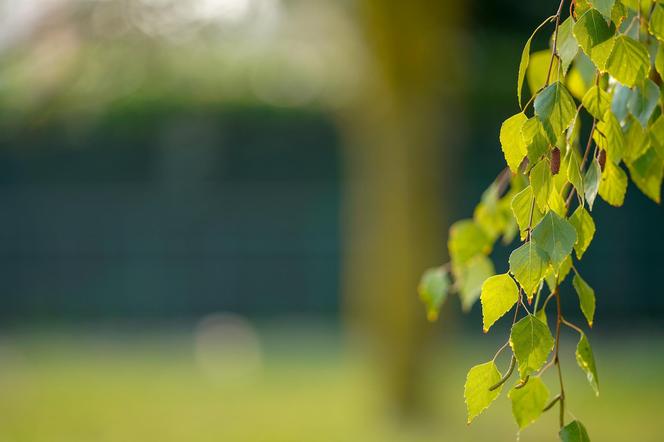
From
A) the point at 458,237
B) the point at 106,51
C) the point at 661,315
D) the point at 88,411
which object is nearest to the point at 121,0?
the point at 106,51

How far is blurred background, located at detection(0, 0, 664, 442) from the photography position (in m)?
4.88

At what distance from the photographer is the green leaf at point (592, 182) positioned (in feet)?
2.98

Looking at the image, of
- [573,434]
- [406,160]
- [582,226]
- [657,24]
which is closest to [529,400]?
[573,434]

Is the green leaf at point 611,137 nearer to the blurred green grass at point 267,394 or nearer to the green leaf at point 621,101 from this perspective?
the green leaf at point 621,101

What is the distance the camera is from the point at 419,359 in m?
5.14

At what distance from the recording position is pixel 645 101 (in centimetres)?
98

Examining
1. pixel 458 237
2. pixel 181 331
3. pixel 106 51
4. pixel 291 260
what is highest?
pixel 106 51

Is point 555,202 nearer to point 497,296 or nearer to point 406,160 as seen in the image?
point 497,296

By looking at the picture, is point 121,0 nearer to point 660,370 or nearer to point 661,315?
point 660,370

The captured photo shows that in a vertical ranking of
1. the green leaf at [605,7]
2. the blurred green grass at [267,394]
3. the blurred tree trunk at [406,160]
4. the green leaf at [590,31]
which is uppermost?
the green leaf at [605,7]

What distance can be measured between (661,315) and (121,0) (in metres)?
5.28

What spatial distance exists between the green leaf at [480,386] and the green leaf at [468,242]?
1.50 feet

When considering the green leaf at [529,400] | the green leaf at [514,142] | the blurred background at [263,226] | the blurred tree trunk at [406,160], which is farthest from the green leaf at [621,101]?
the blurred tree trunk at [406,160]

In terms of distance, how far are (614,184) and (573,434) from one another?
0.89ft
